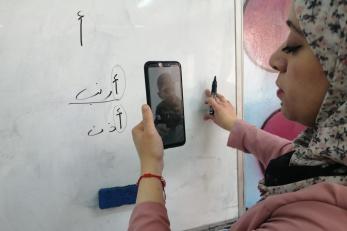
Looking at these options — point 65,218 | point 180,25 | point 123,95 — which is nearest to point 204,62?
point 180,25

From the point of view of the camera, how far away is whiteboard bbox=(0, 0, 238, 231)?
603 millimetres

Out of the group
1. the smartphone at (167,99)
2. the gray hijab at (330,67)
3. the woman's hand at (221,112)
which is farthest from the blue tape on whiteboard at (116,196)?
the gray hijab at (330,67)

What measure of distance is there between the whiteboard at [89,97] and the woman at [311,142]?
6.1 inches

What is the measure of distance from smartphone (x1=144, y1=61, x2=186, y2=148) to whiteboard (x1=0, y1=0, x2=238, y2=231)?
3 centimetres

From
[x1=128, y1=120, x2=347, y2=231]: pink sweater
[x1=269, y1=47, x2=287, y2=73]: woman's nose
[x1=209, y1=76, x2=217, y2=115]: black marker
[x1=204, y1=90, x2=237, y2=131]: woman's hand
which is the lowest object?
[x1=128, y1=120, x2=347, y2=231]: pink sweater

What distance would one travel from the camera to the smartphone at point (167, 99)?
27.3 inches

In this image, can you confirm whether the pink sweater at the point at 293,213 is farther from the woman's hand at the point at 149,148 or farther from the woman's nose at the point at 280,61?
the woman's nose at the point at 280,61

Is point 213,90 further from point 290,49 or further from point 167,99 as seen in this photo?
point 290,49

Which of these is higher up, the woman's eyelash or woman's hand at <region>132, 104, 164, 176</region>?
the woman's eyelash

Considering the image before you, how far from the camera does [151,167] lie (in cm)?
60

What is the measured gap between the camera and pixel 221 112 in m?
0.80

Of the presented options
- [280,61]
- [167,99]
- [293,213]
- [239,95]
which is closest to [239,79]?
[239,95]

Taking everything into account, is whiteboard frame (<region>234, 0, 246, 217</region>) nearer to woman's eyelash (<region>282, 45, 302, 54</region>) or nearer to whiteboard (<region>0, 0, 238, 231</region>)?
whiteboard (<region>0, 0, 238, 231</region>)

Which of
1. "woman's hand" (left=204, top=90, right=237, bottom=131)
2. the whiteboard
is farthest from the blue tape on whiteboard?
"woman's hand" (left=204, top=90, right=237, bottom=131)
